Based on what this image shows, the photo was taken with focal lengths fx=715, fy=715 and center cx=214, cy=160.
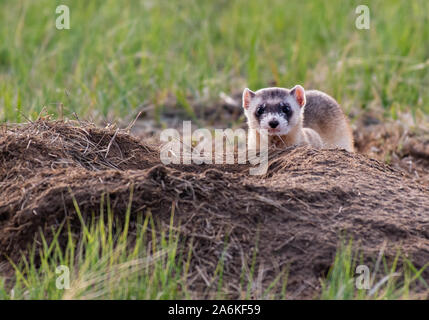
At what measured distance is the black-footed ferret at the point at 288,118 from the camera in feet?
20.1

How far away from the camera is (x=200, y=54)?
9.13 meters

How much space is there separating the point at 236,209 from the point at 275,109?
2.19 metres

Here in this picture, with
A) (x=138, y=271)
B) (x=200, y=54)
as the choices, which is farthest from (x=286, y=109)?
(x=200, y=54)

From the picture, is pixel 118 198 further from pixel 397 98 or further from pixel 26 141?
pixel 397 98

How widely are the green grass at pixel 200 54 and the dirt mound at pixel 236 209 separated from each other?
9.06 ft

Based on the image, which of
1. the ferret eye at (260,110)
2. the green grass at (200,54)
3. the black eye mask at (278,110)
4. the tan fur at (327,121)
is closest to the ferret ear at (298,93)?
the black eye mask at (278,110)

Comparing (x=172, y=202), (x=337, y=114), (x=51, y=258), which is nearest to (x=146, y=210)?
(x=172, y=202)

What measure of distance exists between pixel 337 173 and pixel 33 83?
15.3ft

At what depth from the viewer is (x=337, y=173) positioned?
475cm

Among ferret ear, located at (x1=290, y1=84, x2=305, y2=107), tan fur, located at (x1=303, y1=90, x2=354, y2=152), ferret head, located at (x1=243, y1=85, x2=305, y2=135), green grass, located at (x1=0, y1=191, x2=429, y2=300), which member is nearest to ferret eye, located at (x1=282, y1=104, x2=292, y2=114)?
ferret head, located at (x1=243, y1=85, x2=305, y2=135)

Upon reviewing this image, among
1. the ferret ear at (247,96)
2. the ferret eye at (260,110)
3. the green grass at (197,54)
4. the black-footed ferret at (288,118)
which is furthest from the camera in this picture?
the green grass at (197,54)

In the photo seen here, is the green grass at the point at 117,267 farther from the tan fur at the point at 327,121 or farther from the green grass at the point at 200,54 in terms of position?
the tan fur at the point at 327,121

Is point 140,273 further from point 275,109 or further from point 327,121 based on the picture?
point 327,121

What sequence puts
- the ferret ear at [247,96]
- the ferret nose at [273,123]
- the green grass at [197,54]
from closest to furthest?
the ferret nose at [273,123] < the ferret ear at [247,96] < the green grass at [197,54]
